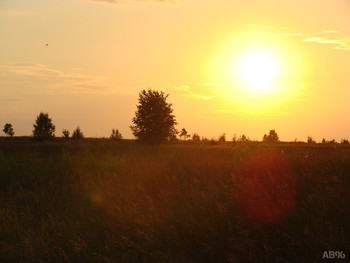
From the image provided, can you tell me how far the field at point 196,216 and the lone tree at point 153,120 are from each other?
129ft

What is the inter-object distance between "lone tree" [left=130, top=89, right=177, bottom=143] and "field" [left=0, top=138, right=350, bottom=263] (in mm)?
39300

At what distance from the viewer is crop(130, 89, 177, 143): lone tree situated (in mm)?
51422

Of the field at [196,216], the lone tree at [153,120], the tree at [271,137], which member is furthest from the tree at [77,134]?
the field at [196,216]

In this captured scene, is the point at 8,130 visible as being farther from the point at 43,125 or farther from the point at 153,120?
the point at 153,120

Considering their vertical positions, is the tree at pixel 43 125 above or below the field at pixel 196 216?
above

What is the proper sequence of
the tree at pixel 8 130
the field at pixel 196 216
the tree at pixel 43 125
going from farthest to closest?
the tree at pixel 8 130 → the tree at pixel 43 125 → the field at pixel 196 216

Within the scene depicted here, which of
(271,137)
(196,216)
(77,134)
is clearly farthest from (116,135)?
(196,216)

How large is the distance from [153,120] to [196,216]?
43884 mm

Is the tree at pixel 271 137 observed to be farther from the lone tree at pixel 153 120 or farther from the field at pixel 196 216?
the field at pixel 196 216

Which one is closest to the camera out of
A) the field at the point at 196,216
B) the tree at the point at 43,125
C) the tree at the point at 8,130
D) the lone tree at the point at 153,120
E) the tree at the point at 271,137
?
the field at the point at 196,216

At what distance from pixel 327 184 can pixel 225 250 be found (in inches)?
124

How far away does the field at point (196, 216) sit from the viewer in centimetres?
700

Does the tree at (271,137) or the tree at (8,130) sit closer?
the tree at (271,137)

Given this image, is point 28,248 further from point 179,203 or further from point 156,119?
point 156,119
